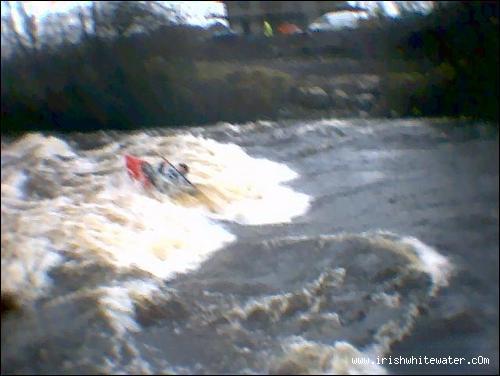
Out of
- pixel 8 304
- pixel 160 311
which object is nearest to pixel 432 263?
pixel 160 311

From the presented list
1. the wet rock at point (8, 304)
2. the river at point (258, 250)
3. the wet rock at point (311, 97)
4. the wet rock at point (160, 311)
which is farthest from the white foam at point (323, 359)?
the wet rock at point (311, 97)

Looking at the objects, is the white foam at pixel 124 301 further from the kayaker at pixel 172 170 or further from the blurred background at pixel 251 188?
the kayaker at pixel 172 170

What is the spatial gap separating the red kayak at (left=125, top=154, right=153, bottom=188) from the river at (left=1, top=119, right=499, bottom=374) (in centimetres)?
Result: 2

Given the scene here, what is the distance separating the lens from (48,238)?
49.6 inches

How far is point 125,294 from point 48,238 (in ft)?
0.59

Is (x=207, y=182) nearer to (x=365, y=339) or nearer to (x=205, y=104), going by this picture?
(x=205, y=104)

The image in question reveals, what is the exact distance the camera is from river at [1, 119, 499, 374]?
3.80 feet

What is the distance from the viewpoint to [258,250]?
1378 millimetres

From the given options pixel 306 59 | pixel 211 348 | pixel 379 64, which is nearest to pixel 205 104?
pixel 306 59

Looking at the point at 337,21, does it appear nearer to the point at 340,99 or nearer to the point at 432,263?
the point at 340,99

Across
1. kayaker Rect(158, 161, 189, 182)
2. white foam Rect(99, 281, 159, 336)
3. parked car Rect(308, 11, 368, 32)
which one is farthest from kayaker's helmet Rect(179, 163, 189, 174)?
parked car Rect(308, 11, 368, 32)

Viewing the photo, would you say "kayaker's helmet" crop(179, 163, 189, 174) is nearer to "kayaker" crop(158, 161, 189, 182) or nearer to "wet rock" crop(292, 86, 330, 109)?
"kayaker" crop(158, 161, 189, 182)

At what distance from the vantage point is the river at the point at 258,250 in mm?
1158

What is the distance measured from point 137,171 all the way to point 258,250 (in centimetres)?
31
